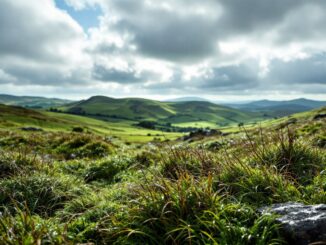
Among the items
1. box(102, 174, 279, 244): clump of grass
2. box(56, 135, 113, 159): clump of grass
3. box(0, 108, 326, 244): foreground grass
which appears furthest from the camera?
box(56, 135, 113, 159): clump of grass

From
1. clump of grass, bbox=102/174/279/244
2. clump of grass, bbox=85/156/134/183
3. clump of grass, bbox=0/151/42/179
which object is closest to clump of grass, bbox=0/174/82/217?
clump of grass, bbox=0/151/42/179

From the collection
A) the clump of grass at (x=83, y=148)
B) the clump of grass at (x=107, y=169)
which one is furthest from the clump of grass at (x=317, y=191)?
the clump of grass at (x=83, y=148)

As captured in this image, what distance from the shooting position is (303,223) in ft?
16.3

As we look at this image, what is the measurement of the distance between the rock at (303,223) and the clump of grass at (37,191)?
5082 mm

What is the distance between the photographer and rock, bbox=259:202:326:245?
4798mm

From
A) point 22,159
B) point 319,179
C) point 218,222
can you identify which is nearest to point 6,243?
point 218,222

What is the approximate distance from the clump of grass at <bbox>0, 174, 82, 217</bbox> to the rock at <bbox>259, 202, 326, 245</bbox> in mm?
5082

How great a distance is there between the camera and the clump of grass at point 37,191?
8.09 metres

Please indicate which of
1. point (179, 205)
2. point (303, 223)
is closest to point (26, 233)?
point (179, 205)

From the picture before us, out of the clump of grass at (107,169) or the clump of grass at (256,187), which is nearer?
the clump of grass at (256,187)

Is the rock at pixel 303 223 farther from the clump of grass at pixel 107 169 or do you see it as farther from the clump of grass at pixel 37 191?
the clump of grass at pixel 107 169

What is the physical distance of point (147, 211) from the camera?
5.84 meters

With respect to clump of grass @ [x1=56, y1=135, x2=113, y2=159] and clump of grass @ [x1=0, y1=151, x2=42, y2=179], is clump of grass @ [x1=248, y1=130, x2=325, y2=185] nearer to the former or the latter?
clump of grass @ [x1=0, y1=151, x2=42, y2=179]

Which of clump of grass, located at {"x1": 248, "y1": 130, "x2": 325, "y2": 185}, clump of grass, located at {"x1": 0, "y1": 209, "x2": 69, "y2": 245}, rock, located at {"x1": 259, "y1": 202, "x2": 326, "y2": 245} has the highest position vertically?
clump of grass, located at {"x1": 248, "y1": 130, "x2": 325, "y2": 185}
